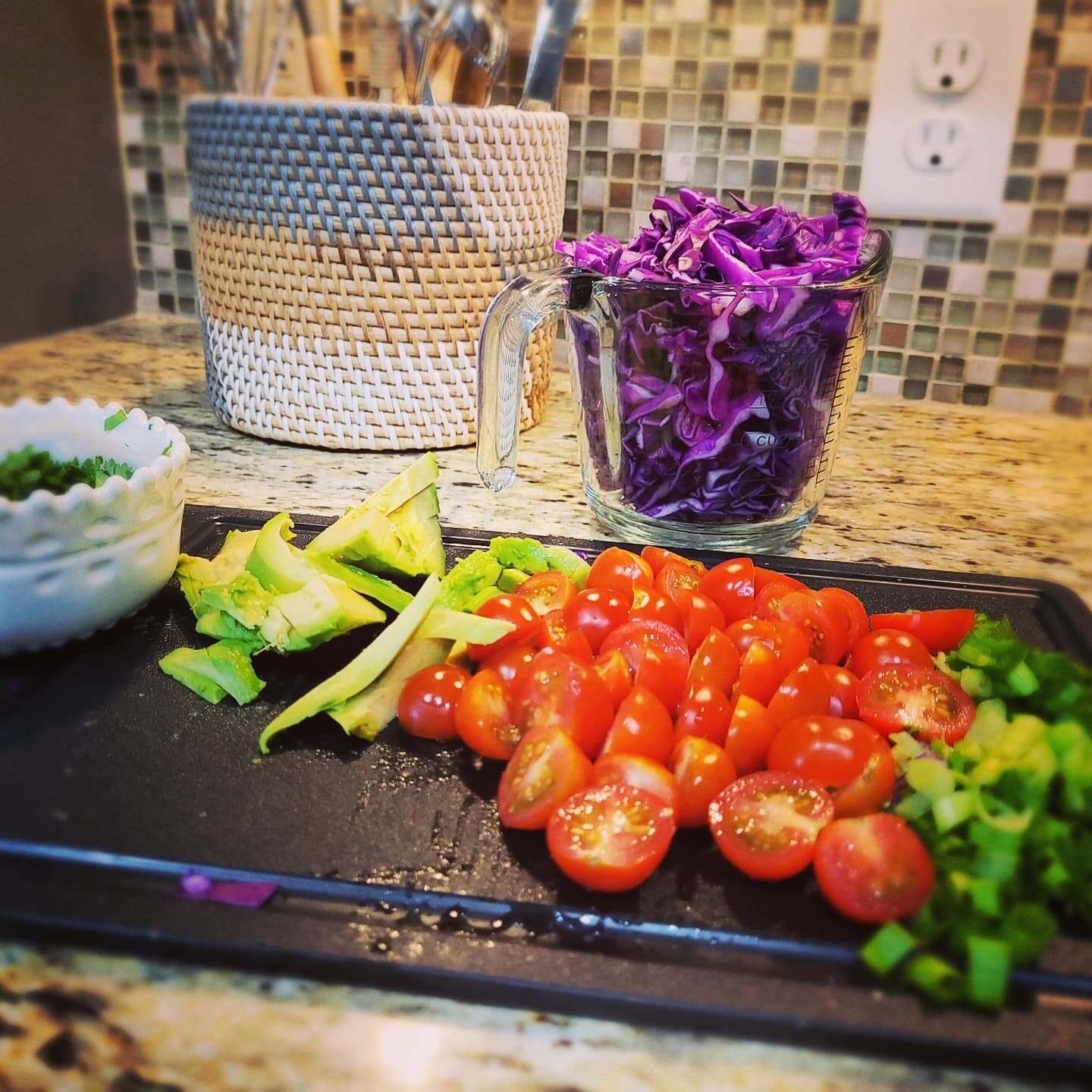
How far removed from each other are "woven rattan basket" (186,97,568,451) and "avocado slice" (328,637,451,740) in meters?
0.40

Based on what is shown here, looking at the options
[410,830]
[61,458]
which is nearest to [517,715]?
[410,830]

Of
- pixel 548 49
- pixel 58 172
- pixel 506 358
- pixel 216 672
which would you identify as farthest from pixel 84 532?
pixel 58 172

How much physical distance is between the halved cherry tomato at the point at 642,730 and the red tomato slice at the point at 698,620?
0.29ft

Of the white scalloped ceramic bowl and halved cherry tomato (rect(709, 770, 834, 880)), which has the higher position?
the white scalloped ceramic bowl

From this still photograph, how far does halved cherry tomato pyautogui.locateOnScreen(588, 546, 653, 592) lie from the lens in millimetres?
655

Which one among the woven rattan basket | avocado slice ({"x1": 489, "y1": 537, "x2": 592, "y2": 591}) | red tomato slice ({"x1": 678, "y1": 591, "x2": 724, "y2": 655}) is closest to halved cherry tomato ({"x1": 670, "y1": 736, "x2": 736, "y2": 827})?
red tomato slice ({"x1": 678, "y1": 591, "x2": 724, "y2": 655})

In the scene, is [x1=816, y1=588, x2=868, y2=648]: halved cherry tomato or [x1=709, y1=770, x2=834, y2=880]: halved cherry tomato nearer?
[x1=709, y1=770, x2=834, y2=880]: halved cherry tomato

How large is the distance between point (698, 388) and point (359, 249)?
354 millimetres

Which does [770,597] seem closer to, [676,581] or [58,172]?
[676,581]

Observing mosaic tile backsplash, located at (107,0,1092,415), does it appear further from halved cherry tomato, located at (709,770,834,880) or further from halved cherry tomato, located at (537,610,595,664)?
halved cherry tomato, located at (709,770,834,880)

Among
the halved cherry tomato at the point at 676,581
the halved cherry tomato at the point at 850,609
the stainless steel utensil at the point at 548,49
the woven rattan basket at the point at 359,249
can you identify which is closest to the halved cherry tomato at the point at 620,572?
the halved cherry tomato at the point at 676,581

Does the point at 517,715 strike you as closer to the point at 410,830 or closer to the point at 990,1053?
the point at 410,830

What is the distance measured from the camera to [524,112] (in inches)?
36.0

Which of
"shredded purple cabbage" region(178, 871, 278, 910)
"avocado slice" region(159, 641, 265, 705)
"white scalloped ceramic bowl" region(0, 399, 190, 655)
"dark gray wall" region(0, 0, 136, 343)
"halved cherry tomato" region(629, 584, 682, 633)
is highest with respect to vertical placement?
"dark gray wall" region(0, 0, 136, 343)
